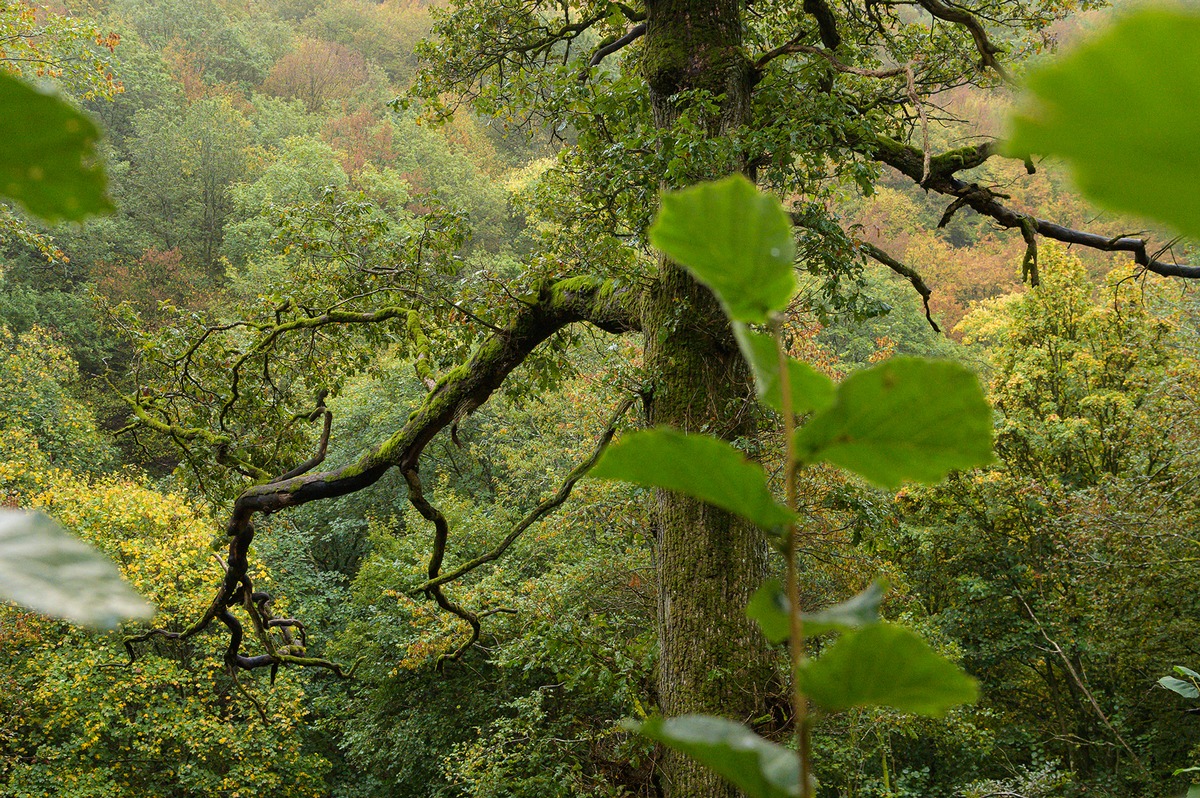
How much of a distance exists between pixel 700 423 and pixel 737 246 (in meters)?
3.02

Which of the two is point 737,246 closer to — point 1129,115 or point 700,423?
point 1129,115

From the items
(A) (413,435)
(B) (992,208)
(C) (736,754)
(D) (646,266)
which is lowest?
(C) (736,754)

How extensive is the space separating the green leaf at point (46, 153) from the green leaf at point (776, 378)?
0.49ft

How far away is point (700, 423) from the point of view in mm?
3207

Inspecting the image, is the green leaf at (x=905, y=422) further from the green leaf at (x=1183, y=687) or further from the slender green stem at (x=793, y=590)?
the green leaf at (x=1183, y=687)

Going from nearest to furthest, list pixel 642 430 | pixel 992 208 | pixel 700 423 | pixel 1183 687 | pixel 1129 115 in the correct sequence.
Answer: pixel 1129 115 → pixel 642 430 → pixel 1183 687 → pixel 700 423 → pixel 992 208

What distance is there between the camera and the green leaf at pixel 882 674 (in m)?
0.22

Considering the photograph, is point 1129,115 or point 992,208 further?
point 992,208

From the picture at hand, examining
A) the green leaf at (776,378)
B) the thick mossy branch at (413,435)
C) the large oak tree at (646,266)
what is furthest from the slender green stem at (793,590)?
the thick mossy branch at (413,435)

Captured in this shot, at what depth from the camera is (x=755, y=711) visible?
281 cm

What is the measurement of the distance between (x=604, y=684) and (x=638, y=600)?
4211mm

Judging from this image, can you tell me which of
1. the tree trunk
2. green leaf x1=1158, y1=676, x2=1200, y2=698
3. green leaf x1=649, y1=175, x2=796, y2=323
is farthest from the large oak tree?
green leaf x1=649, y1=175, x2=796, y2=323

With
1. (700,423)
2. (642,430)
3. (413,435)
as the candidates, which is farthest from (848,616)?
(413,435)

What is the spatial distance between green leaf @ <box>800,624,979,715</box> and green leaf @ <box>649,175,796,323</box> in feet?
0.32
